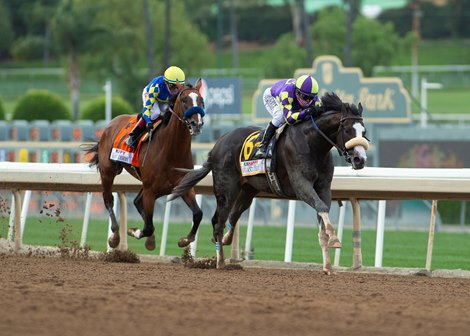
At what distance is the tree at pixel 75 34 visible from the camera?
135 feet

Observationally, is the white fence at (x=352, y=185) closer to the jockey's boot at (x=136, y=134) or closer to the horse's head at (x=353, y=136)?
the jockey's boot at (x=136, y=134)

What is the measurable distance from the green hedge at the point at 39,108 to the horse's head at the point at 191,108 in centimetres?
2310

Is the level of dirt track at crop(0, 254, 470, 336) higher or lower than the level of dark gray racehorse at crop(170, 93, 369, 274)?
lower

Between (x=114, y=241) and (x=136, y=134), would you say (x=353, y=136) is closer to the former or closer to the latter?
(x=136, y=134)

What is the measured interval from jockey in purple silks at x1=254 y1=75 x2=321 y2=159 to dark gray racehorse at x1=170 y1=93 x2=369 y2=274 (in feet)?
0.31

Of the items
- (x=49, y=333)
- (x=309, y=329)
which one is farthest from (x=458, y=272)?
(x=49, y=333)

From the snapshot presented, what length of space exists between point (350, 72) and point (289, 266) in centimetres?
1587

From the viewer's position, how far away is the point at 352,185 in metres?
10.3

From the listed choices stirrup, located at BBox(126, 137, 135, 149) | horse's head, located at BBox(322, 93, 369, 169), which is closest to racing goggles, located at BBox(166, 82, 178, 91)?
stirrup, located at BBox(126, 137, 135, 149)

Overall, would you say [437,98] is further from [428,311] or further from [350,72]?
[428,311]

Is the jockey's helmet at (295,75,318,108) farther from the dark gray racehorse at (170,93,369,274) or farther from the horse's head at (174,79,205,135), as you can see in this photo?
the horse's head at (174,79,205,135)

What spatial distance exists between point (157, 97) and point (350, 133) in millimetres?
2283

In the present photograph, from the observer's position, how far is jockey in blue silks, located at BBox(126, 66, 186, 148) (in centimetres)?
1056

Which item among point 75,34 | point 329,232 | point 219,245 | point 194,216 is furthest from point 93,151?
point 75,34
